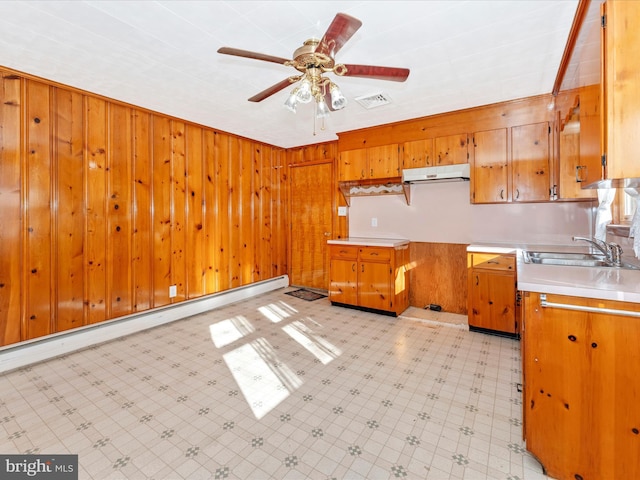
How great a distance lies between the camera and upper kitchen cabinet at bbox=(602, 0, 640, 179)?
1.25m

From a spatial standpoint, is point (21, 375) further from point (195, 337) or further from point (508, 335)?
point (508, 335)

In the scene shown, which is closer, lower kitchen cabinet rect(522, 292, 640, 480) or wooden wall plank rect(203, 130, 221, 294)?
lower kitchen cabinet rect(522, 292, 640, 480)

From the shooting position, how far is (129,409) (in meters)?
1.96

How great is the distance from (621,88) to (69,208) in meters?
4.01

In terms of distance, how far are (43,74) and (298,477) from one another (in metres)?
3.59

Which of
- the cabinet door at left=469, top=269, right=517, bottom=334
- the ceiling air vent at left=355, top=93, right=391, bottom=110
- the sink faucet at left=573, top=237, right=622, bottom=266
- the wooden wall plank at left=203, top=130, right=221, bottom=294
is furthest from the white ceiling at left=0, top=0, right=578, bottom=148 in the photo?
the cabinet door at left=469, top=269, right=517, bottom=334

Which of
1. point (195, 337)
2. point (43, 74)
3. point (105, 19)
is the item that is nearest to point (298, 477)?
point (195, 337)

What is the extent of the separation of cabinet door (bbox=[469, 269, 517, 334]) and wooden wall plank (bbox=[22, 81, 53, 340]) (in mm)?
4139

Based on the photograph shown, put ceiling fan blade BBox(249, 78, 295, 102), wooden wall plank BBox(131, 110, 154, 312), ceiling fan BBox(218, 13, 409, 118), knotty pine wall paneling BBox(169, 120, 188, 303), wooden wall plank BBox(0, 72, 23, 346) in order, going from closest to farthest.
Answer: ceiling fan BBox(218, 13, 409, 118), ceiling fan blade BBox(249, 78, 295, 102), wooden wall plank BBox(0, 72, 23, 346), wooden wall plank BBox(131, 110, 154, 312), knotty pine wall paneling BBox(169, 120, 188, 303)

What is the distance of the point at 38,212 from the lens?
264 centimetres

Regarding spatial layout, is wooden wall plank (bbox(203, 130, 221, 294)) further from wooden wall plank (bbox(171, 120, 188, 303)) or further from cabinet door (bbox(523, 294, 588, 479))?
cabinet door (bbox(523, 294, 588, 479))

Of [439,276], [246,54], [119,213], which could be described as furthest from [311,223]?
[246,54]

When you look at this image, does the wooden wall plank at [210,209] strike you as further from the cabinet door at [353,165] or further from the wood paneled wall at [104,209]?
the cabinet door at [353,165]

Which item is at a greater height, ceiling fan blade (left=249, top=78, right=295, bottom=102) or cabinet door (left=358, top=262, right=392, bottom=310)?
ceiling fan blade (left=249, top=78, right=295, bottom=102)
